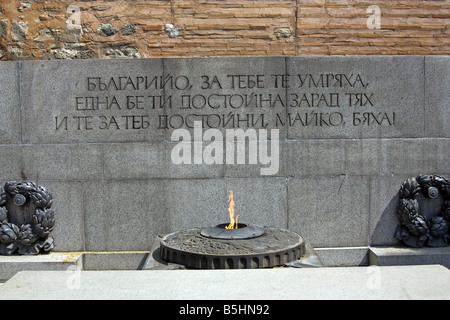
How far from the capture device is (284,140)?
5.82 meters

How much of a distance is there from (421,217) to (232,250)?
3.12 m

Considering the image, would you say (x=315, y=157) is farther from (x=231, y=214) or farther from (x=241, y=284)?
(x=241, y=284)

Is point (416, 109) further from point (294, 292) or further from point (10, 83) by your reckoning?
point (10, 83)

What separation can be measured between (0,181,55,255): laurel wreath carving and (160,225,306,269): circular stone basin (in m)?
2.04

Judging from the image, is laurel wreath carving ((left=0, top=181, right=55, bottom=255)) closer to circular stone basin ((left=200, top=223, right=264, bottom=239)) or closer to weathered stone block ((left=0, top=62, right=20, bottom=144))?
weathered stone block ((left=0, top=62, right=20, bottom=144))

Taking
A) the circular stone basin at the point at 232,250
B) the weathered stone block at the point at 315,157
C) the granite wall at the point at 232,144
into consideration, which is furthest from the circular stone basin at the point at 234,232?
the weathered stone block at the point at 315,157

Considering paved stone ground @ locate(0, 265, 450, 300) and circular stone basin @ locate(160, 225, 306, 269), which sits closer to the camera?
paved stone ground @ locate(0, 265, 450, 300)

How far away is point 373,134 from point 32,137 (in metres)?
4.62

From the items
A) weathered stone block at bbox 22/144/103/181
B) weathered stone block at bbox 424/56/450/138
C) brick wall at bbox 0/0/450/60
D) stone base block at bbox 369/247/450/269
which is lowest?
stone base block at bbox 369/247/450/269

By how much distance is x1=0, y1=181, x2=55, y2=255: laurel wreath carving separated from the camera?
5.57m

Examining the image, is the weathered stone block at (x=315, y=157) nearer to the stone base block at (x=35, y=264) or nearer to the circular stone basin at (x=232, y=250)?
the circular stone basin at (x=232, y=250)

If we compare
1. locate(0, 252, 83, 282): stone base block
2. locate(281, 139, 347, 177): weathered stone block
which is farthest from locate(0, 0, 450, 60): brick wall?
locate(0, 252, 83, 282): stone base block
